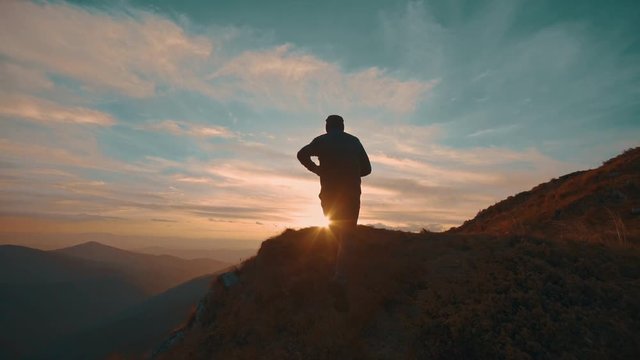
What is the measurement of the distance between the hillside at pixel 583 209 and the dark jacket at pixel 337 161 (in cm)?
735

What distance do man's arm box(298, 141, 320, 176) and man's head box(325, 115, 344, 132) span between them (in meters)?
0.64

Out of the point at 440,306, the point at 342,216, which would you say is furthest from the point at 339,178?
the point at 440,306

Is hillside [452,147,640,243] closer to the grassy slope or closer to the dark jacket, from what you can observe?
the grassy slope

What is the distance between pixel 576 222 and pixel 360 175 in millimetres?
12693

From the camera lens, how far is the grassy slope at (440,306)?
7.68m

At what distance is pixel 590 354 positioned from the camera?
708 cm

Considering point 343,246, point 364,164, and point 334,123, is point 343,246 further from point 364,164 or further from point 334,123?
point 334,123

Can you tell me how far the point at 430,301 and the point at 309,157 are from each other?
5.01 metres

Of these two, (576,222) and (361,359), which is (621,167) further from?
(361,359)

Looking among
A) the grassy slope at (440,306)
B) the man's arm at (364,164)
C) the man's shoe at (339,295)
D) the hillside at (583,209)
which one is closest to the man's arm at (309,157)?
the man's arm at (364,164)

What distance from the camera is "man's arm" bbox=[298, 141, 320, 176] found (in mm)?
11289

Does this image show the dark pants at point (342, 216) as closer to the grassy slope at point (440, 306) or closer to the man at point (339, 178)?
the man at point (339, 178)

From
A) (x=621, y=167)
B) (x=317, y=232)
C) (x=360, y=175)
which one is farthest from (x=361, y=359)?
(x=621, y=167)

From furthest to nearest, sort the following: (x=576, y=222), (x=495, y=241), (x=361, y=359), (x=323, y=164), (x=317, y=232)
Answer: (x=576, y=222), (x=317, y=232), (x=495, y=241), (x=323, y=164), (x=361, y=359)
